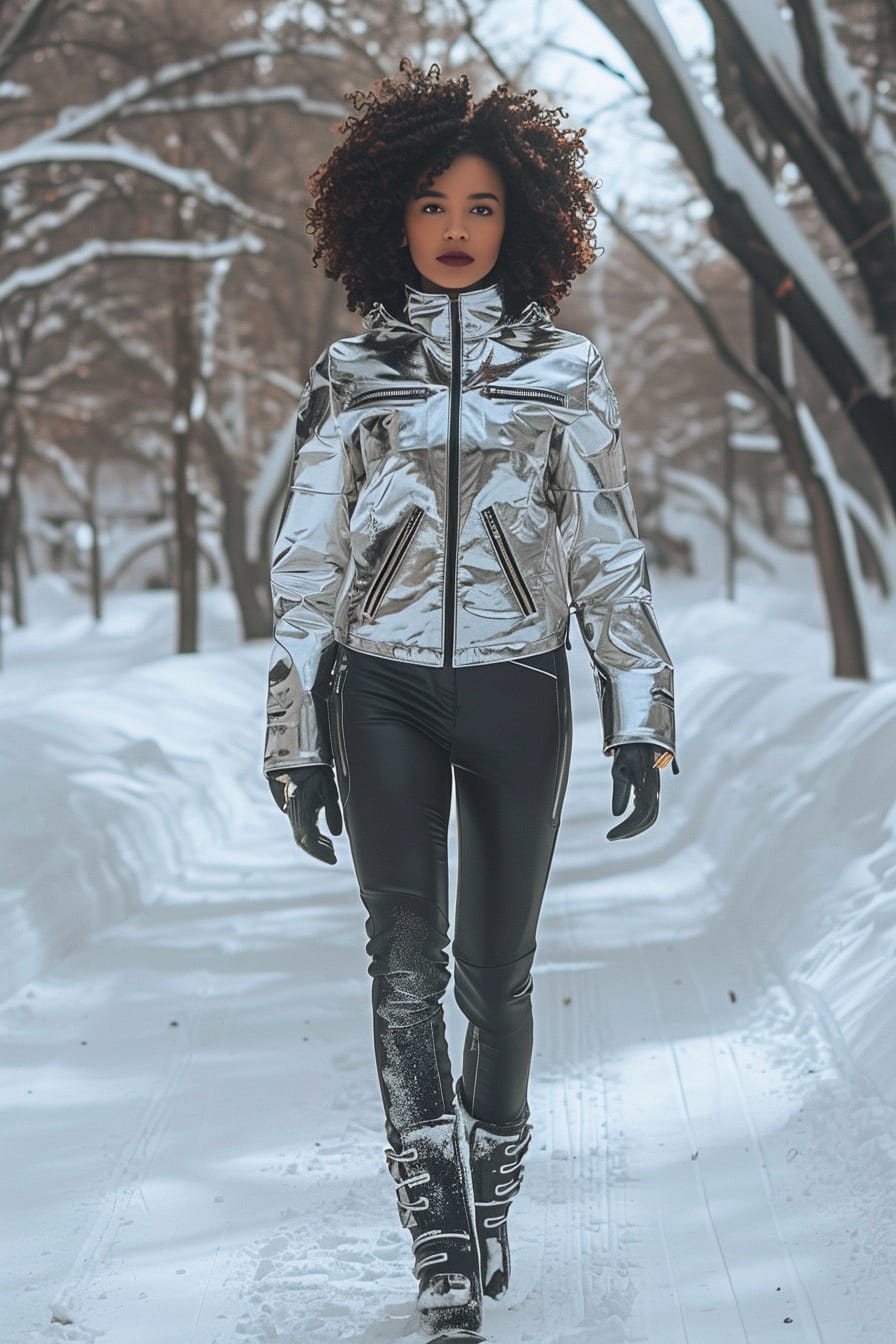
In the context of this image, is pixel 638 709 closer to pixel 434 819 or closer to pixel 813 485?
pixel 434 819

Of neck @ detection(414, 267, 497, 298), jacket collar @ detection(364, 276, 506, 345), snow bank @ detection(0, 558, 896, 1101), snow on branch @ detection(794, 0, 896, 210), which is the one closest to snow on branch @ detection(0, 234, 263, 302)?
snow bank @ detection(0, 558, 896, 1101)

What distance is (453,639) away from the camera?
3.04 m

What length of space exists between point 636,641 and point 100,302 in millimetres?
24029

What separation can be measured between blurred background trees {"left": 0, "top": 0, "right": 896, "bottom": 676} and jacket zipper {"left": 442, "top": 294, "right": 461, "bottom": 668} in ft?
19.6

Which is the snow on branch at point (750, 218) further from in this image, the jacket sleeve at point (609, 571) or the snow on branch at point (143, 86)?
the jacket sleeve at point (609, 571)

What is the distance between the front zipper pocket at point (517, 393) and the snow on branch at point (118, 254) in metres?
13.0

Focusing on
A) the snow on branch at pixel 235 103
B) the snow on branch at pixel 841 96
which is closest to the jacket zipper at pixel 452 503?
the snow on branch at pixel 841 96

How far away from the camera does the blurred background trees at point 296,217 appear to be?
9094 mm

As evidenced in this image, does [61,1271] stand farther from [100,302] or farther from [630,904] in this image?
[100,302]

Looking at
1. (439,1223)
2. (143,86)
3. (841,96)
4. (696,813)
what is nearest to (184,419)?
(143,86)

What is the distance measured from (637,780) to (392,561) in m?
0.58

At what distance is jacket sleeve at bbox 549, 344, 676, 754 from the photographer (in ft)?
10.2

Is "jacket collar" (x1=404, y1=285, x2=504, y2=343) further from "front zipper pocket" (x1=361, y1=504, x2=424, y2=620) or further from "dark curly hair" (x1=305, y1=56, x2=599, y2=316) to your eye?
"front zipper pocket" (x1=361, y1=504, x2=424, y2=620)

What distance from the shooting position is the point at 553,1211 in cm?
367
